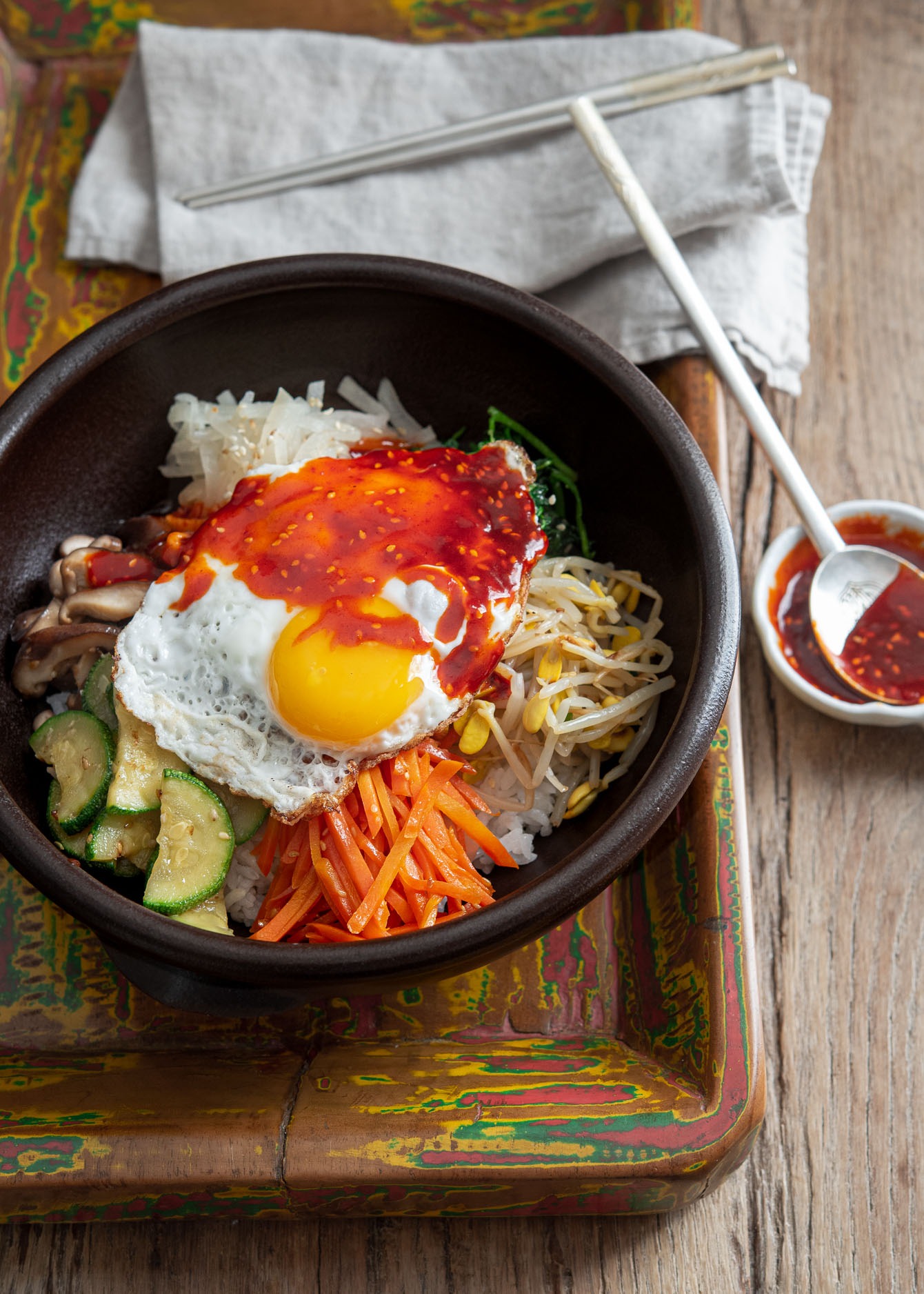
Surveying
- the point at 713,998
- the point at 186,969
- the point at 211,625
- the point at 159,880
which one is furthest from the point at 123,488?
the point at 713,998

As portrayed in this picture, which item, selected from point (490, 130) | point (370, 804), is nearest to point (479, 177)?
point (490, 130)

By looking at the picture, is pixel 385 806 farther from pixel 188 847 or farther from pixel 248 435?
pixel 248 435

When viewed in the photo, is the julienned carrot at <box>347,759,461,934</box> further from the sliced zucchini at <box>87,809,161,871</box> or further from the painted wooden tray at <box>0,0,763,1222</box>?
the sliced zucchini at <box>87,809,161,871</box>

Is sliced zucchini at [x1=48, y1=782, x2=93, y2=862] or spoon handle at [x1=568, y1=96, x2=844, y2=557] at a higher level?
spoon handle at [x1=568, y1=96, x2=844, y2=557]

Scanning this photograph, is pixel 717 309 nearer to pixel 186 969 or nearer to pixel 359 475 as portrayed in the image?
pixel 359 475

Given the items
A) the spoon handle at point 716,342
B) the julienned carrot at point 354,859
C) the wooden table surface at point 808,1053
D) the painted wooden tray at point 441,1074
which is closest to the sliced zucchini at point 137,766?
the julienned carrot at point 354,859

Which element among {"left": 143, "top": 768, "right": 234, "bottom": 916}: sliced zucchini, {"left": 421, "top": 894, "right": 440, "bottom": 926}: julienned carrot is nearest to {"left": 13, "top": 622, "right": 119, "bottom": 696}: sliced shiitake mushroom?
{"left": 143, "top": 768, "right": 234, "bottom": 916}: sliced zucchini
